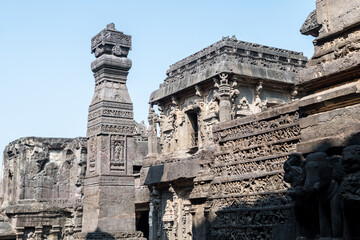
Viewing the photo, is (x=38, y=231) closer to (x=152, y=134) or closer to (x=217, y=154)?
(x=152, y=134)

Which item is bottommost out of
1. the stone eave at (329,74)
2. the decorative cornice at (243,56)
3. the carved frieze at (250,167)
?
the carved frieze at (250,167)

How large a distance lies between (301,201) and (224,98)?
384 inches

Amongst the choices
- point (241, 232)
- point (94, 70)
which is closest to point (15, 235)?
point (94, 70)

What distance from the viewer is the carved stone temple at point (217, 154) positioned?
196 inches

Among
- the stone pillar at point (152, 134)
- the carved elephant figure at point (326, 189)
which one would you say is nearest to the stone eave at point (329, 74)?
the carved elephant figure at point (326, 189)

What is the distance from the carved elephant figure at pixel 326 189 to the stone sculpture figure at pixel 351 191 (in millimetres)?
206

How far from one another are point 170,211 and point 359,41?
10970 millimetres

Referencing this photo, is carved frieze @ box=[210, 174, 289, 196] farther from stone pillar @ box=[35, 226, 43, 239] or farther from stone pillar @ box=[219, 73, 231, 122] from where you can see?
stone pillar @ box=[35, 226, 43, 239]

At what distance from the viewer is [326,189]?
15.0ft

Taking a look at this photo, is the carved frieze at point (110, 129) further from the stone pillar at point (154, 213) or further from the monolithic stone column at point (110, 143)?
the stone pillar at point (154, 213)

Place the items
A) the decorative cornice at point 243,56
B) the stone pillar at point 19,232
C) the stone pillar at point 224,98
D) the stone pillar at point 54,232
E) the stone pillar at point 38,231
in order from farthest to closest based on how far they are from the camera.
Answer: the stone pillar at point 54,232
the stone pillar at point 38,231
the stone pillar at point 19,232
the decorative cornice at point 243,56
the stone pillar at point 224,98

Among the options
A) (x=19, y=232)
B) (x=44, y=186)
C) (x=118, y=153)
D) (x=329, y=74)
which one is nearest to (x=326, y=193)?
(x=329, y=74)

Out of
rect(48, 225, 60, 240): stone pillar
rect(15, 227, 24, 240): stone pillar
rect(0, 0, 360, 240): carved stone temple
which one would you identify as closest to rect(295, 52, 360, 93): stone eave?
rect(0, 0, 360, 240): carved stone temple

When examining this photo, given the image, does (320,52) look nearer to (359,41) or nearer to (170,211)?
(359,41)
